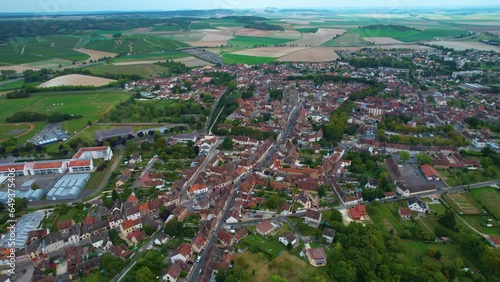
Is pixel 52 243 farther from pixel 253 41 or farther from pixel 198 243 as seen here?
pixel 253 41

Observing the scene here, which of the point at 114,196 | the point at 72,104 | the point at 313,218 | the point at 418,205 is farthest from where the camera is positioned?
the point at 72,104

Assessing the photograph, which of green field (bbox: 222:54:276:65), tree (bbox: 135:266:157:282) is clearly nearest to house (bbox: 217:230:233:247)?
tree (bbox: 135:266:157:282)

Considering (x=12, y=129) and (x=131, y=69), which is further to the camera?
(x=131, y=69)

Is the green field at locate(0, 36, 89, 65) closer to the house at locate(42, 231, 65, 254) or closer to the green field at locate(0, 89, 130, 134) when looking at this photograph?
the green field at locate(0, 89, 130, 134)

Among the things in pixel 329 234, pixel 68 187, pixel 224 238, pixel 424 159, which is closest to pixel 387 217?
pixel 329 234

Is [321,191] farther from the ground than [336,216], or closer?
closer

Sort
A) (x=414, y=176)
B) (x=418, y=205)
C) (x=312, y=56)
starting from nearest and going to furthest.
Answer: (x=418, y=205) < (x=414, y=176) < (x=312, y=56)

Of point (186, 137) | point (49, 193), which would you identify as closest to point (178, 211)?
point (49, 193)

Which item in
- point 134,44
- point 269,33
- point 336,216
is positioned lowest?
point 336,216
